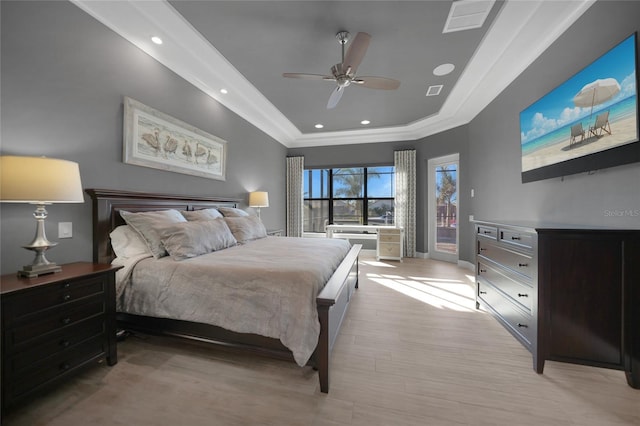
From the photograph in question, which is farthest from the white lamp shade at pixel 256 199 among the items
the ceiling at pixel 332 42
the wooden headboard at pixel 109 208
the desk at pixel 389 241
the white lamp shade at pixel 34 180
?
the white lamp shade at pixel 34 180

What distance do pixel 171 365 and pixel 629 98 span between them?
3598mm

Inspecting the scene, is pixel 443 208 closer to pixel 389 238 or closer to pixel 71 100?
pixel 389 238

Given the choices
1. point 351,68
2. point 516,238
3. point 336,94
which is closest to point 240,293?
point 516,238

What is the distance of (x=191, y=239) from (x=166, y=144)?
52.3 inches

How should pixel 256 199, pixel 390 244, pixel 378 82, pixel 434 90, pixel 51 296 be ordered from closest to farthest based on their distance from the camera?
pixel 51 296
pixel 378 82
pixel 434 90
pixel 256 199
pixel 390 244

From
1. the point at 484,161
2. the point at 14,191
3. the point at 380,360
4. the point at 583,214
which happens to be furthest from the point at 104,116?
the point at 484,161

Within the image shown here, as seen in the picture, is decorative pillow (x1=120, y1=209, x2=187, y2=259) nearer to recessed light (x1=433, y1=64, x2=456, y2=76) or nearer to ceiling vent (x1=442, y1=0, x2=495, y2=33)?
ceiling vent (x1=442, y1=0, x2=495, y2=33)

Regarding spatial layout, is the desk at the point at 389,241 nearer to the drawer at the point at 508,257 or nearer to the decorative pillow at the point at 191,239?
the drawer at the point at 508,257

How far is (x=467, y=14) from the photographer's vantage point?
2.17 metres

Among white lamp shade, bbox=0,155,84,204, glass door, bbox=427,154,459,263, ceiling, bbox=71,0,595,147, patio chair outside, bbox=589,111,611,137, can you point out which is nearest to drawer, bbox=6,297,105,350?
white lamp shade, bbox=0,155,84,204

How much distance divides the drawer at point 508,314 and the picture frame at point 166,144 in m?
3.63

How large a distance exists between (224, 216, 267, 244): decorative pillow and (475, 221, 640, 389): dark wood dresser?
2752 millimetres

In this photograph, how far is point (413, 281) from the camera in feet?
12.1

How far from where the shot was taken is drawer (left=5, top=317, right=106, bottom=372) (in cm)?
123
